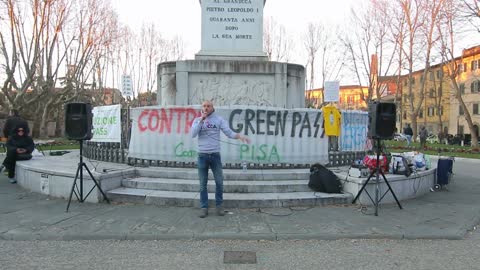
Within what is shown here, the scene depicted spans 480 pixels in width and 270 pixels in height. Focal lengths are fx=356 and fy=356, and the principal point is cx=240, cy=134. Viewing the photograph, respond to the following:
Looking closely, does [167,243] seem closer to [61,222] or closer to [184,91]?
[61,222]

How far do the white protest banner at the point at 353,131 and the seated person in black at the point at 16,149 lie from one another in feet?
28.7

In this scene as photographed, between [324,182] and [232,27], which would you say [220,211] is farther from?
[232,27]

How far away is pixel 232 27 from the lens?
1198 cm

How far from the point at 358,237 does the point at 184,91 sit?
7590 millimetres

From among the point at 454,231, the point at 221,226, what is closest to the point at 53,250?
the point at 221,226

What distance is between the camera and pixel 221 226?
5.80m

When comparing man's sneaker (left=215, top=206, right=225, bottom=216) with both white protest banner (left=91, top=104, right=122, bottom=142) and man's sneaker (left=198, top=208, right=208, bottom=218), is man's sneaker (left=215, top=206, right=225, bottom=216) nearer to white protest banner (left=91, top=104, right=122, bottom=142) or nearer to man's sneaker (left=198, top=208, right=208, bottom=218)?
man's sneaker (left=198, top=208, right=208, bottom=218)

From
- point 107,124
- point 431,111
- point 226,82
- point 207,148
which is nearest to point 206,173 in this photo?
point 207,148

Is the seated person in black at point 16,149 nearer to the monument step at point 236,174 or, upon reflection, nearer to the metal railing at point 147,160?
the metal railing at point 147,160

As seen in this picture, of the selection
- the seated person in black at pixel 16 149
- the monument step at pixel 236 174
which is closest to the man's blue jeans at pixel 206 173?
the monument step at pixel 236 174

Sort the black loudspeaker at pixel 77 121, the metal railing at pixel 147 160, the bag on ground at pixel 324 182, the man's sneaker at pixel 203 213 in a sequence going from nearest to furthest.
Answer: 1. the man's sneaker at pixel 203 213
2. the black loudspeaker at pixel 77 121
3. the bag on ground at pixel 324 182
4. the metal railing at pixel 147 160

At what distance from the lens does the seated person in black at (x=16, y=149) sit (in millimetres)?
9680

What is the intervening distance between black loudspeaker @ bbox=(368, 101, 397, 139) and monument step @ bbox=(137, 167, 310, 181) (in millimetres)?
2042

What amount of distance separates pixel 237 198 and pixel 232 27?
6.95 m
